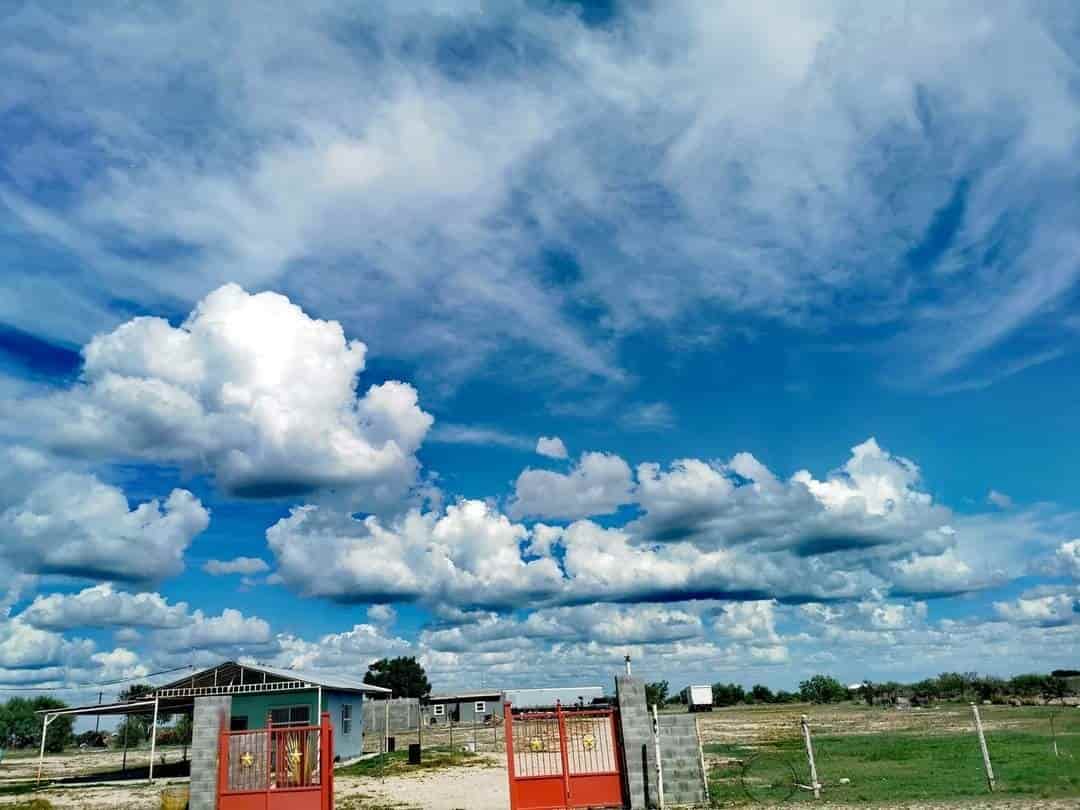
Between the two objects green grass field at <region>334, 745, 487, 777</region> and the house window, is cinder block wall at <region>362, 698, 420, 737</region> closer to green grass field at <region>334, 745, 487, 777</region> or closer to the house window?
green grass field at <region>334, 745, 487, 777</region>

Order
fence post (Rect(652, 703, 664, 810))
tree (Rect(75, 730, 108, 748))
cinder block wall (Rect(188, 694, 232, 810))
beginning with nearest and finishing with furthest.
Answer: fence post (Rect(652, 703, 664, 810)), cinder block wall (Rect(188, 694, 232, 810)), tree (Rect(75, 730, 108, 748))

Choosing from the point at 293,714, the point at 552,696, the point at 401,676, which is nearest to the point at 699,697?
the point at 552,696

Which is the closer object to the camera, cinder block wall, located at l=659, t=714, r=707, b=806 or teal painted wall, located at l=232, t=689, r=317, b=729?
cinder block wall, located at l=659, t=714, r=707, b=806

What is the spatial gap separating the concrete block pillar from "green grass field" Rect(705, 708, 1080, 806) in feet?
5.78

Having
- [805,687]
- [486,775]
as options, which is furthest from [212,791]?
[805,687]

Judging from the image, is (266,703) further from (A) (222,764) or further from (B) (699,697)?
(B) (699,697)

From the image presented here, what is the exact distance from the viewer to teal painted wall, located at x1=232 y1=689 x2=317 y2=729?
108ft

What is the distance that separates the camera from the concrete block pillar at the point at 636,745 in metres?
16.9

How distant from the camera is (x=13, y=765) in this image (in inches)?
1831

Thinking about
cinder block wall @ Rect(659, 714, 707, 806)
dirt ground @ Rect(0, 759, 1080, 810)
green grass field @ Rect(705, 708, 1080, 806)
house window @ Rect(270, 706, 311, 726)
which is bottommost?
green grass field @ Rect(705, 708, 1080, 806)

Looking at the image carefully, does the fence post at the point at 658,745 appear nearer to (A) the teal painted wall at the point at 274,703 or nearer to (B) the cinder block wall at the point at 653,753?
(B) the cinder block wall at the point at 653,753

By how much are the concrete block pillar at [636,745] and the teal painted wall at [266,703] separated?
63.4 feet

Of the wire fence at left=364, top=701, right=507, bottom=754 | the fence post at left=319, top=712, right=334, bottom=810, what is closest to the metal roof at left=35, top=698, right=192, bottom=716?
the wire fence at left=364, top=701, right=507, bottom=754

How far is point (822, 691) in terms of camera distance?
10488 centimetres
